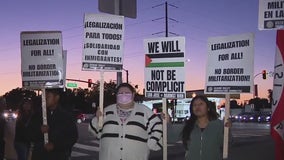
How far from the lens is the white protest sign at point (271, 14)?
6453 millimetres

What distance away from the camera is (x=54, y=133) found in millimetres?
7023

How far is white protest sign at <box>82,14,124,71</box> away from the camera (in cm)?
757

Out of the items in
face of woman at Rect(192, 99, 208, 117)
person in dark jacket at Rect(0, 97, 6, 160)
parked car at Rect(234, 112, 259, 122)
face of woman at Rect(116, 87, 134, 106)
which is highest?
face of woman at Rect(116, 87, 134, 106)

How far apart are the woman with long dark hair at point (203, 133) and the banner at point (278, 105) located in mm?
748

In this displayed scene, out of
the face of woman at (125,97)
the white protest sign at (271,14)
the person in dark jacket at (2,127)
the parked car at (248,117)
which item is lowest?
the parked car at (248,117)

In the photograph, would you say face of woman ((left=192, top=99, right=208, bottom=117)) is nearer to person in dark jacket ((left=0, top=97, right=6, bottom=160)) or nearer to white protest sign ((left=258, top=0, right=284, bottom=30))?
white protest sign ((left=258, top=0, right=284, bottom=30))

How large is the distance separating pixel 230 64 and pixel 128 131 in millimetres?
1907

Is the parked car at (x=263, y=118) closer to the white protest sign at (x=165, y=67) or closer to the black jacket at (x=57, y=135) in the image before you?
the white protest sign at (x=165, y=67)

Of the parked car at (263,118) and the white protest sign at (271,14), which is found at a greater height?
the white protest sign at (271,14)

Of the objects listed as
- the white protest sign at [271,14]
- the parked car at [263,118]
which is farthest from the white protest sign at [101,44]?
the parked car at [263,118]

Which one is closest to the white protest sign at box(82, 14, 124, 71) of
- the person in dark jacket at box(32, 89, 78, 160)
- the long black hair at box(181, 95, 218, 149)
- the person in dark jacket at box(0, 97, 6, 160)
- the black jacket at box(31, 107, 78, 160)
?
the person in dark jacket at box(32, 89, 78, 160)

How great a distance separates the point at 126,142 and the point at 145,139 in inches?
10.6

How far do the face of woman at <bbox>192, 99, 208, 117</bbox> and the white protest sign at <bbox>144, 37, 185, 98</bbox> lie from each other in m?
1.06

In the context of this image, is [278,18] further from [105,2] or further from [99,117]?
[105,2]
